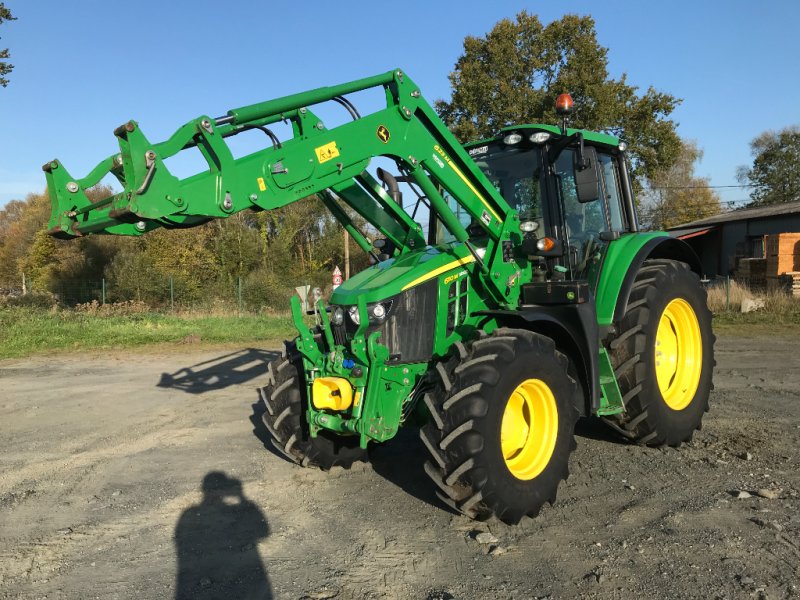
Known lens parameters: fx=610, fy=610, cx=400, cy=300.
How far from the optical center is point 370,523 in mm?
3869

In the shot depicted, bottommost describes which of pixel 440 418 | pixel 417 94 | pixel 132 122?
pixel 440 418

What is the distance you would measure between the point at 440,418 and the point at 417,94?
217 cm

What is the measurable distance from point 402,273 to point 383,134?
0.96 meters

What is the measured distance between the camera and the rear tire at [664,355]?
4.73m

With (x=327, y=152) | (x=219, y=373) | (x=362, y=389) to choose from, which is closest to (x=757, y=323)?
(x=219, y=373)

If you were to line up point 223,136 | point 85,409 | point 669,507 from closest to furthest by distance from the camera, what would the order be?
1. point 223,136
2. point 669,507
3. point 85,409

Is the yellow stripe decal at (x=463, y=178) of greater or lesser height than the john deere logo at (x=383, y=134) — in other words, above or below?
below

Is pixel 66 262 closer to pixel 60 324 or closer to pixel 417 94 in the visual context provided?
pixel 60 324

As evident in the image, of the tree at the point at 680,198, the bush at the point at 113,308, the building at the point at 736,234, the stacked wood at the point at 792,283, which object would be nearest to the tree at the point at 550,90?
the building at the point at 736,234

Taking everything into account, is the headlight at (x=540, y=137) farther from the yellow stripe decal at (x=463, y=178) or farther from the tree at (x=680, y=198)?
the tree at (x=680, y=198)

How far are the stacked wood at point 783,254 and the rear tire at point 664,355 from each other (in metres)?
15.5

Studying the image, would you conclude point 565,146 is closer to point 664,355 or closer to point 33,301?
point 664,355

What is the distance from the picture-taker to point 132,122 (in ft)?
9.78

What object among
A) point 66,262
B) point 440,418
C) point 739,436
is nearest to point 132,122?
point 440,418
